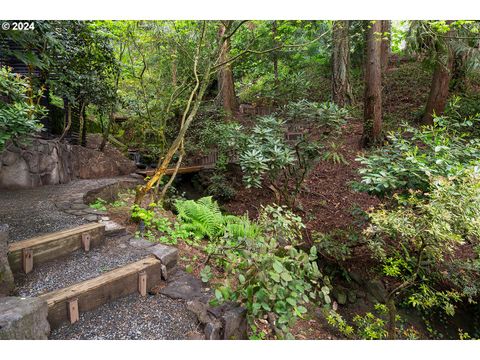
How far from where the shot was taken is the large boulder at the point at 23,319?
1.17 metres

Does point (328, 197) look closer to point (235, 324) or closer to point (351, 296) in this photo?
point (351, 296)

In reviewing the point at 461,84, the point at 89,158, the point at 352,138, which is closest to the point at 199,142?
the point at 89,158

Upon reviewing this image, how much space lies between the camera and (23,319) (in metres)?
1.25

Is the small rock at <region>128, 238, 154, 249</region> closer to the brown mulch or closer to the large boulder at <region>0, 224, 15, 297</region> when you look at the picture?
the large boulder at <region>0, 224, 15, 297</region>

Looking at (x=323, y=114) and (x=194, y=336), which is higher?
(x=323, y=114)

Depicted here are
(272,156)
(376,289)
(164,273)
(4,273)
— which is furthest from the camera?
(272,156)

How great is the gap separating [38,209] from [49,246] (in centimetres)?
118

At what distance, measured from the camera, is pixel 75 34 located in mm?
4062

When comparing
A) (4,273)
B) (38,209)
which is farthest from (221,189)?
(4,273)

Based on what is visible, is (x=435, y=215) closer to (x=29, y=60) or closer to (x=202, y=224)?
(x=202, y=224)

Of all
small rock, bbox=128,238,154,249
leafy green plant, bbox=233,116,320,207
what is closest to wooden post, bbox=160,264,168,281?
small rock, bbox=128,238,154,249

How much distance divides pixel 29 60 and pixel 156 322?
232cm

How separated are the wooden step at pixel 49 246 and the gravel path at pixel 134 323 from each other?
0.66 meters

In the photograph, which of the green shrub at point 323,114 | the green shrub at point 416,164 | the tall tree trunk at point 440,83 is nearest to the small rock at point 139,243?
the green shrub at point 416,164
